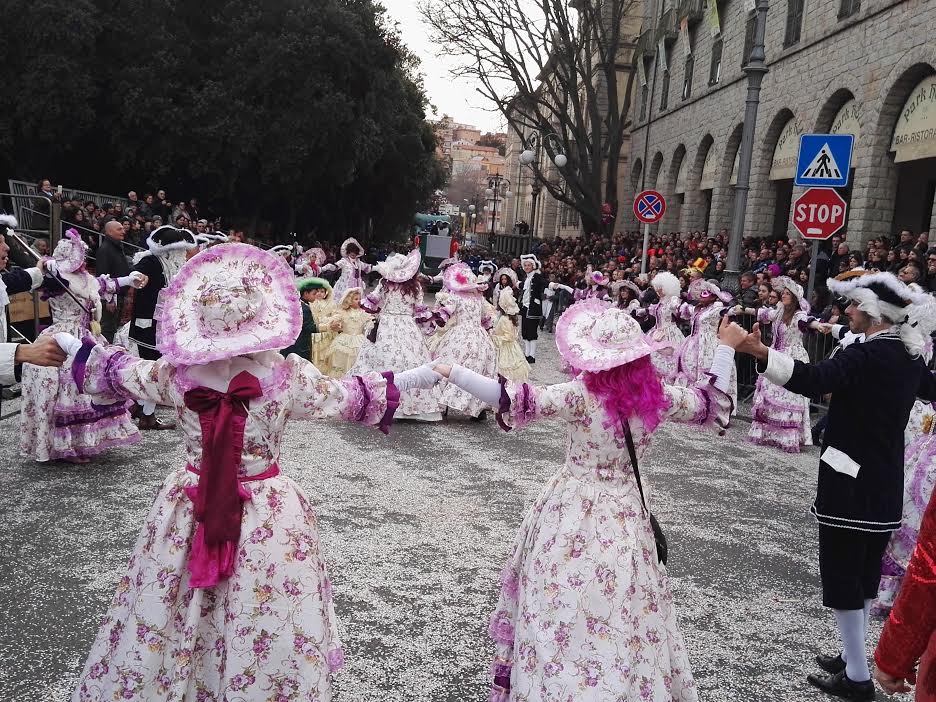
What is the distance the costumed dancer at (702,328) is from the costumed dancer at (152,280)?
6541 millimetres

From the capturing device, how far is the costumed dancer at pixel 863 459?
3.99m

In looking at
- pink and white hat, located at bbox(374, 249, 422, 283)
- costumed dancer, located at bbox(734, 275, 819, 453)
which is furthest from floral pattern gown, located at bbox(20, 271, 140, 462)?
costumed dancer, located at bbox(734, 275, 819, 453)

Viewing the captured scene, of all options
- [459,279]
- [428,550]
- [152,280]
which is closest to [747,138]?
[459,279]

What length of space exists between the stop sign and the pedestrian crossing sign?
11 cm

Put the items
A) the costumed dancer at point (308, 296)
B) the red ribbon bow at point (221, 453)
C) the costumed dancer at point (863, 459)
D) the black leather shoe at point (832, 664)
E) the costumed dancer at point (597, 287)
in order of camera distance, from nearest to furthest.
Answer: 1. the red ribbon bow at point (221, 453)
2. the costumed dancer at point (863, 459)
3. the black leather shoe at point (832, 664)
4. the costumed dancer at point (308, 296)
5. the costumed dancer at point (597, 287)

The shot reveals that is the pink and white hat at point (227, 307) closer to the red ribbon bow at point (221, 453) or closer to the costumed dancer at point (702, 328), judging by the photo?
→ the red ribbon bow at point (221, 453)

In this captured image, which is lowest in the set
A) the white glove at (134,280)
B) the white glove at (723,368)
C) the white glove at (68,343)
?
the white glove at (68,343)

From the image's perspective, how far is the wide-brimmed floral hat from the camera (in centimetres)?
1016

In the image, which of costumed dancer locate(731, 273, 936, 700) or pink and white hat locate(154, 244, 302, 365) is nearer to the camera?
pink and white hat locate(154, 244, 302, 365)

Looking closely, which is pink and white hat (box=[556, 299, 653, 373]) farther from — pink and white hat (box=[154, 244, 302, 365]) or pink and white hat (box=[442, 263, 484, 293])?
pink and white hat (box=[442, 263, 484, 293])

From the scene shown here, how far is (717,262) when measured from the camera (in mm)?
17250

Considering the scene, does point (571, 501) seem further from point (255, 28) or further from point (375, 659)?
point (255, 28)

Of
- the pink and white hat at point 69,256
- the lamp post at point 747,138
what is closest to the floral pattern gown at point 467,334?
the pink and white hat at point 69,256

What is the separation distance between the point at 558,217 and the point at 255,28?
3341cm
